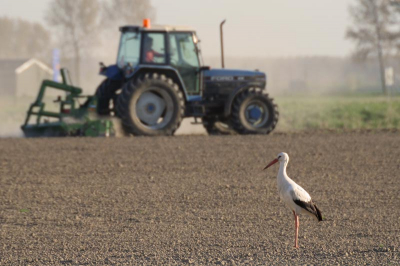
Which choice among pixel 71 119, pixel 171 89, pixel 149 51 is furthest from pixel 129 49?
pixel 71 119

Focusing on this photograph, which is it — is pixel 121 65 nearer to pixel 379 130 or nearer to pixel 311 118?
pixel 379 130

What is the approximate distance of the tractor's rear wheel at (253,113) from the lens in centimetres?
1709

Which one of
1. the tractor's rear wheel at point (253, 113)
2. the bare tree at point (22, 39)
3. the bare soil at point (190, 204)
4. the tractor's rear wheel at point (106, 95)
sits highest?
the bare tree at point (22, 39)

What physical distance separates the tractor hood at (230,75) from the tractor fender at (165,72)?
0.71 meters

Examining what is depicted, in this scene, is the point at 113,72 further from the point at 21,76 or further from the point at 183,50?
the point at 21,76

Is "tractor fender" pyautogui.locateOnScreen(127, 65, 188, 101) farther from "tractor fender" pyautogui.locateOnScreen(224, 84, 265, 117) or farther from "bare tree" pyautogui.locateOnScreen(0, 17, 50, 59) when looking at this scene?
"bare tree" pyautogui.locateOnScreen(0, 17, 50, 59)

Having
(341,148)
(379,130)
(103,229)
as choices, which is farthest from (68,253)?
(379,130)

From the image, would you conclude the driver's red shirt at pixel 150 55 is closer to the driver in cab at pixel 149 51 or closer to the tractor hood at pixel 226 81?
the driver in cab at pixel 149 51

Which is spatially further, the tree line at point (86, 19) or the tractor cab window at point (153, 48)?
the tree line at point (86, 19)

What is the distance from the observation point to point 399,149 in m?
14.7

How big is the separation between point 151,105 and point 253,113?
2.48 m

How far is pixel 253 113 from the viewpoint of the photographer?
17.4 m

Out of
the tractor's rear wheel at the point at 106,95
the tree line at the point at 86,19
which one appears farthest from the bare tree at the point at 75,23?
the tractor's rear wheel at the point at 106,95

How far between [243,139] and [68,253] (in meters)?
9.93
